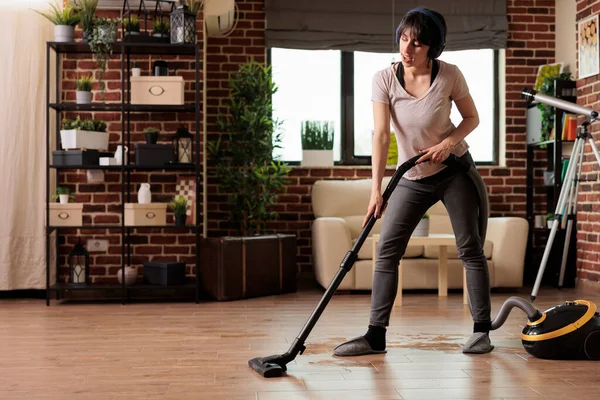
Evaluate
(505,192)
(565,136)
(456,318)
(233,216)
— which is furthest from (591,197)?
(233,216)

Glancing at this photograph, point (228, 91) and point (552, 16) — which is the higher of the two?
point (552, 16)

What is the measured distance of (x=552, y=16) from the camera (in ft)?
22.4

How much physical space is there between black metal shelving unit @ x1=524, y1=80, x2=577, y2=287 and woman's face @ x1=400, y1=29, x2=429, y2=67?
127 inches

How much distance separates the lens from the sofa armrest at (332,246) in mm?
5625

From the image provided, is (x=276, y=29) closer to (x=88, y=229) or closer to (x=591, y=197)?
(x=88, y=229)

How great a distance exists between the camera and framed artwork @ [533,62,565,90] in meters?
6.41

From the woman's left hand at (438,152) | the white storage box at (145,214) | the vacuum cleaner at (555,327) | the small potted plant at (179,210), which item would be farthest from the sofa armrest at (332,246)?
the woman's left hand at (438,152)

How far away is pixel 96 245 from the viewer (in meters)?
5.58

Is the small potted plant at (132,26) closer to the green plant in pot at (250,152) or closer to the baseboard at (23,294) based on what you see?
the green plant in pot at (250,152)

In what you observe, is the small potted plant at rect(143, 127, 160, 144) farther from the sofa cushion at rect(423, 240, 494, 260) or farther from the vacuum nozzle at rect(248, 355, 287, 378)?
the vacuum nozzle at rect(248, 355, 287, 378)

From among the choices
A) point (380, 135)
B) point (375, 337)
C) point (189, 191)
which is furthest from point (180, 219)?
point (380, 135)

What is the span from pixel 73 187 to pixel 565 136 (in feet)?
12.1

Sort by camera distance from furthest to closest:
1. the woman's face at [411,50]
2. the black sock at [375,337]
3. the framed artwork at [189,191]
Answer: the framed artwork at [189,191] → the black sock at [375,337] → the woman's face at [411,50]

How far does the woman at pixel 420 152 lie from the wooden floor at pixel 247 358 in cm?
25
